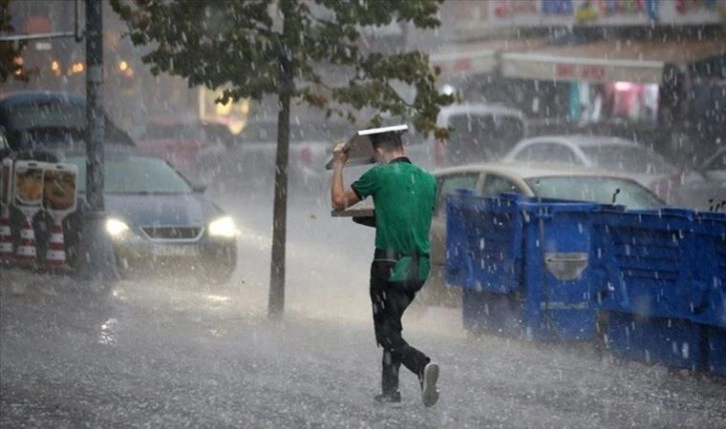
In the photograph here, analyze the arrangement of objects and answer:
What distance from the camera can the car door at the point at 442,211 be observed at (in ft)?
47.9

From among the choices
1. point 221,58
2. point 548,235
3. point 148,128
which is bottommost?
point 148,128

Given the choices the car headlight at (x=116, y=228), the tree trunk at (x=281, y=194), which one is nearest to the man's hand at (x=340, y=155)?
the tree trunk at (x=281, y=194)

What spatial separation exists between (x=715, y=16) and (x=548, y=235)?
17.5m

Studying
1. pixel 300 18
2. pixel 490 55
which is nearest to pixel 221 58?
pixel 300 18

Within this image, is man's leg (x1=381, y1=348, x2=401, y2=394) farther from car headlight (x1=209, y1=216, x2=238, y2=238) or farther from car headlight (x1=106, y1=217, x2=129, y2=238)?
car headlight (x1=209, y1=216, x2=238, y2=238)

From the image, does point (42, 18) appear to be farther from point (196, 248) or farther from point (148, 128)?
point (196, 248)

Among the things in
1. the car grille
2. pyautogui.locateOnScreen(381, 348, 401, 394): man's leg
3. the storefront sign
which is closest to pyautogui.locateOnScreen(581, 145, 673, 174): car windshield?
the storefront sign

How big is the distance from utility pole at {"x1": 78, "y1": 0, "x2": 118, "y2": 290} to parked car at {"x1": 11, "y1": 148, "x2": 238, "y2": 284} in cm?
16

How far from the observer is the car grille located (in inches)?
672

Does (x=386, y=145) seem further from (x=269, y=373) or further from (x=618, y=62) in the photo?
(x=618, y=62)

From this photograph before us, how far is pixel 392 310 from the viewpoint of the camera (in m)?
9.73

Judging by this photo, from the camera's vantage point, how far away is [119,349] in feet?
40.9

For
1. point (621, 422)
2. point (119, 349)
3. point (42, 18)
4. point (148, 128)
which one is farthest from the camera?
point (42, 18)

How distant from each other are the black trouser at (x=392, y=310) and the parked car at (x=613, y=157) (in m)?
12.8
